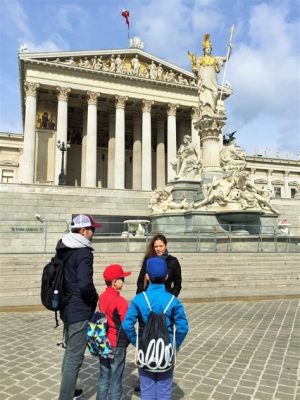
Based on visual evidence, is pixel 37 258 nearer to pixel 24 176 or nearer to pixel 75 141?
pixel 24 176

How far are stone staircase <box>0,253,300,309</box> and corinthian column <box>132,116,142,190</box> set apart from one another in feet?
108

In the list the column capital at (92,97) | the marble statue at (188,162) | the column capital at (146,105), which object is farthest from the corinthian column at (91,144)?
the marble statue at (188,162)

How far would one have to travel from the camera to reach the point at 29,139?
40000 millimetres

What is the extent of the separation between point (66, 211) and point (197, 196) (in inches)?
460

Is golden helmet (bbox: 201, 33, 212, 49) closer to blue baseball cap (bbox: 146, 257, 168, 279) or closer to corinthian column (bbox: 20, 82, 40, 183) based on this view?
blue baseball cap (bbox: 146, 257, 168, 279)

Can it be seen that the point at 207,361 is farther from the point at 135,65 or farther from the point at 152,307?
the point at 135,65

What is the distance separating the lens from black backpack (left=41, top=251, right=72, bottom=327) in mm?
3879

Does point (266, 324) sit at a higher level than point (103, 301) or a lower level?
lower

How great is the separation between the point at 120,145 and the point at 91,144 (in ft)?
11.2

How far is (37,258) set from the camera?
12492 millimetres

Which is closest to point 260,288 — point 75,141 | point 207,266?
point 207,266

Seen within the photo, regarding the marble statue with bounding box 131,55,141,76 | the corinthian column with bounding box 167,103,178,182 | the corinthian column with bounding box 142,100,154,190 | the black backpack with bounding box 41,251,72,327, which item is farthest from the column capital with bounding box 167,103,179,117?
the black backpack with bounding box 41,251,72,327

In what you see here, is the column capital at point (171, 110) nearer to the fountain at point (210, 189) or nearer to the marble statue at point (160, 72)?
the marble statue at point (160, 72)

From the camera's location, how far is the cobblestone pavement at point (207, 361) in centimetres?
488
